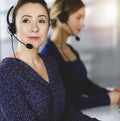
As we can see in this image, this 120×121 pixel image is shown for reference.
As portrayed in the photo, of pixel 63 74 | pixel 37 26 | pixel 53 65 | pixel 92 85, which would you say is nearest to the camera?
pixel 37 26

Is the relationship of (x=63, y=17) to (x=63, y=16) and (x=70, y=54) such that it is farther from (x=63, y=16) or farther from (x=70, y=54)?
(x=70, y=54)

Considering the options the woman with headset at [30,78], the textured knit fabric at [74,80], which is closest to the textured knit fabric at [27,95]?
the woman with headset at [30,78]

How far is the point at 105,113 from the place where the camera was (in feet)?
5.27

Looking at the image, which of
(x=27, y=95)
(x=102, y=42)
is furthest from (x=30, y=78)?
(x=102, y=42)

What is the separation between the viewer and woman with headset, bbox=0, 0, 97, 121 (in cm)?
122

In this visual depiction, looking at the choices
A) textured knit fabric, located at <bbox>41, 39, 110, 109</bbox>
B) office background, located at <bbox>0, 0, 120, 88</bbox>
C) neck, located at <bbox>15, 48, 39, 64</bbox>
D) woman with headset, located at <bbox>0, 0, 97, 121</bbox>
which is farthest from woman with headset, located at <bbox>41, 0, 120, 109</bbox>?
office background, located at <bbox>0, 0, 120, 88</bbox>

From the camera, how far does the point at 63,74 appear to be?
1815 millimetres

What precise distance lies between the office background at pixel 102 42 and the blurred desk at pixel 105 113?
5.71ft

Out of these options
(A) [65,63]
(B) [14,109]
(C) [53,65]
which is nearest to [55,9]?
(A) [65,63]

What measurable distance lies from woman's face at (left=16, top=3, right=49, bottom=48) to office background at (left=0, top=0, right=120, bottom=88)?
204 cm

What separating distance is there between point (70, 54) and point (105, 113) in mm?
498

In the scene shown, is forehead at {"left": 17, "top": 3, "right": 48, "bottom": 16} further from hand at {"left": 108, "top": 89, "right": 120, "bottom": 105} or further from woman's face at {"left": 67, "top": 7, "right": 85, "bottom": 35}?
hand at {"left": 108, "top": 89, "right": 120, "bottom": 105}

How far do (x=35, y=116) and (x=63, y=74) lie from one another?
57cm

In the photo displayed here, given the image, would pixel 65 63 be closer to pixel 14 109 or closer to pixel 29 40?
pixel 29 40
